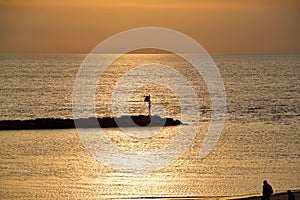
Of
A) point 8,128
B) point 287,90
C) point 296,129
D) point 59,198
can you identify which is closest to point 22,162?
point 59,198

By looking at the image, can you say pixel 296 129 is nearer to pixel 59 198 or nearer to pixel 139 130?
pixel 139 130

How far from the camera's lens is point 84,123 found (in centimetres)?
5862

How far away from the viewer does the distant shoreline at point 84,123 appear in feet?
183

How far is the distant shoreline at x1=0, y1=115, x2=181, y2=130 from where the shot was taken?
55688mm

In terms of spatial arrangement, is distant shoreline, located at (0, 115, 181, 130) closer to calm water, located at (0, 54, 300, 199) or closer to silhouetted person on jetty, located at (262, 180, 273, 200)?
calm water, located at (0, 54, 300, 199)

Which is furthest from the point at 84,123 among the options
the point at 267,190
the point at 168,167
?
the point at 267,190

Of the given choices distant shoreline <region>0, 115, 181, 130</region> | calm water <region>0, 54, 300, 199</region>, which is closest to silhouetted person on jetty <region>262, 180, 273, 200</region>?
calm water <region>0, 54, 300, 199</region>

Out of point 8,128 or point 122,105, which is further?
point 122,105

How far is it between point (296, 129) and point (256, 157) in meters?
15.9

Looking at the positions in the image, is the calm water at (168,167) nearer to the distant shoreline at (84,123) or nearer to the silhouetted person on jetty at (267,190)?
the distant shoreline at (84,123)

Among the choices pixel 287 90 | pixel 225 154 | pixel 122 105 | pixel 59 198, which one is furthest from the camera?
pixel 287 90

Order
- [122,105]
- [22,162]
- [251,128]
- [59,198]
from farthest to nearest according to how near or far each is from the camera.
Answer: [122,105] < [251,128] < [22,162] < [59,198]

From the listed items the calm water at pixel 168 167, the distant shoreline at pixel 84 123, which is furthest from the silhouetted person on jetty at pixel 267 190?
the distant shoreline at pixel 84 123

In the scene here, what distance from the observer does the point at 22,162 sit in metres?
38.1
